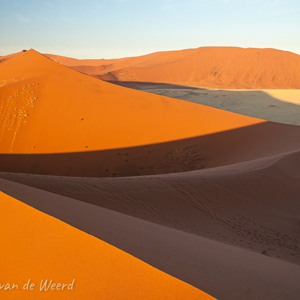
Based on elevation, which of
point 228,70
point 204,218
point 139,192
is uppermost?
point 228,70

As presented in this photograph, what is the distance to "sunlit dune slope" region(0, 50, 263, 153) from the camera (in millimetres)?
15430

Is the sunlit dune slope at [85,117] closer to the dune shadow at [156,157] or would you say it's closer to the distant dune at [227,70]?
the dune shadow at [156,157]

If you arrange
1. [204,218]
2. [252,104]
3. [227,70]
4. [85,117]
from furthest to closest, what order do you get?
[227,70], [252,104], [85,117], [204,218]

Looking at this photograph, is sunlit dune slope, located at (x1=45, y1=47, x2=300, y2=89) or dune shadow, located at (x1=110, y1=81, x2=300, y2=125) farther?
sunlit dune slope, located at (x1=45, y1=47, x2=300, y2=89)

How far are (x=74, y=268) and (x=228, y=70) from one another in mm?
68338

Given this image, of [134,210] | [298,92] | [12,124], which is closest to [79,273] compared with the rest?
[134,210]

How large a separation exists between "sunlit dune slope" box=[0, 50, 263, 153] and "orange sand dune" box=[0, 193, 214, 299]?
12.3 meters

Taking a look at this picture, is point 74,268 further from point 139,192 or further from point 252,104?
point 252,104

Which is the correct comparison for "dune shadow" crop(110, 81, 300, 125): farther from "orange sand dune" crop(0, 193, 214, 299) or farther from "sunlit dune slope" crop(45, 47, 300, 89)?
"orange sand dune" crop(0, 193, 214, 299)

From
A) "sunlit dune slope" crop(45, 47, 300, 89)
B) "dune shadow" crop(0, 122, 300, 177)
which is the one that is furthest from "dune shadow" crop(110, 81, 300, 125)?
"sunlit dune slope" crop(45, 47, 300, 89)

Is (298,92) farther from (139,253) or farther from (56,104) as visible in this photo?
(139,253)

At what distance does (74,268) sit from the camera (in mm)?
2488

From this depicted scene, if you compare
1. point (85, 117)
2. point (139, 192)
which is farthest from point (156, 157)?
point (139, 192)

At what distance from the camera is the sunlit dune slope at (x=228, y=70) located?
201 feet
